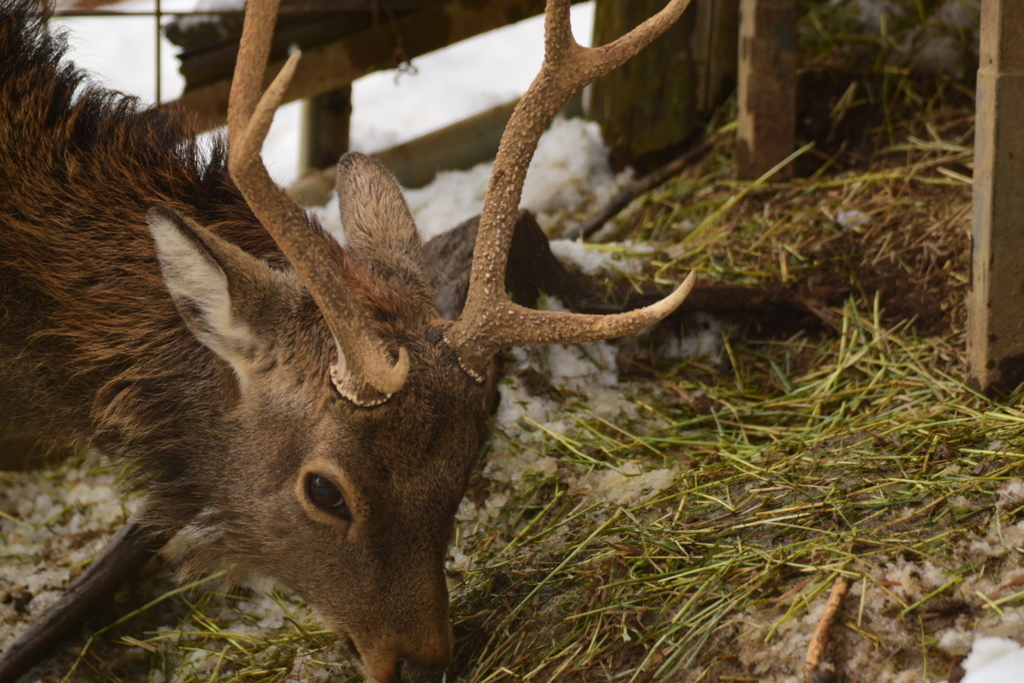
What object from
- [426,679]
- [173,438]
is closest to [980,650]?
[426,679]

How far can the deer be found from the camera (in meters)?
2.62

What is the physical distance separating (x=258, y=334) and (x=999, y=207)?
106 inches

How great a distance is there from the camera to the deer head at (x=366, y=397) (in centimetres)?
262

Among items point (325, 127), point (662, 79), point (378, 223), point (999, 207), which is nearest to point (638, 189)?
point (662, 79)

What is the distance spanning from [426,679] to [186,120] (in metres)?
2.23

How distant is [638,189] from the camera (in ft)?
18.2

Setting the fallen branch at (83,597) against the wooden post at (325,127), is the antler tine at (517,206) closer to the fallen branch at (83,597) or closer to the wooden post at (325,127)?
the fallen branch at (83,597)

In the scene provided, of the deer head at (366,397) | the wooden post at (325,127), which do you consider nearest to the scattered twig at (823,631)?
the deer head at (366,397)

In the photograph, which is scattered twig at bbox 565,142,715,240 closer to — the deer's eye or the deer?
the deer

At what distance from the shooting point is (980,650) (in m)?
2.18

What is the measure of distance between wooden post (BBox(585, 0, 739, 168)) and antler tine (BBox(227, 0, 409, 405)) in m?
3.60

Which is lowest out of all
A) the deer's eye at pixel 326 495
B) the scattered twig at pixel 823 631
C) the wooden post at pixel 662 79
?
the scattered twig at pixel 823 631

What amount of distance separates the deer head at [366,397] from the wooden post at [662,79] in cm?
298

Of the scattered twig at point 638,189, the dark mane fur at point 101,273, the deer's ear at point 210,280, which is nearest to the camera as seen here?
the deer's ear at point 210,280
